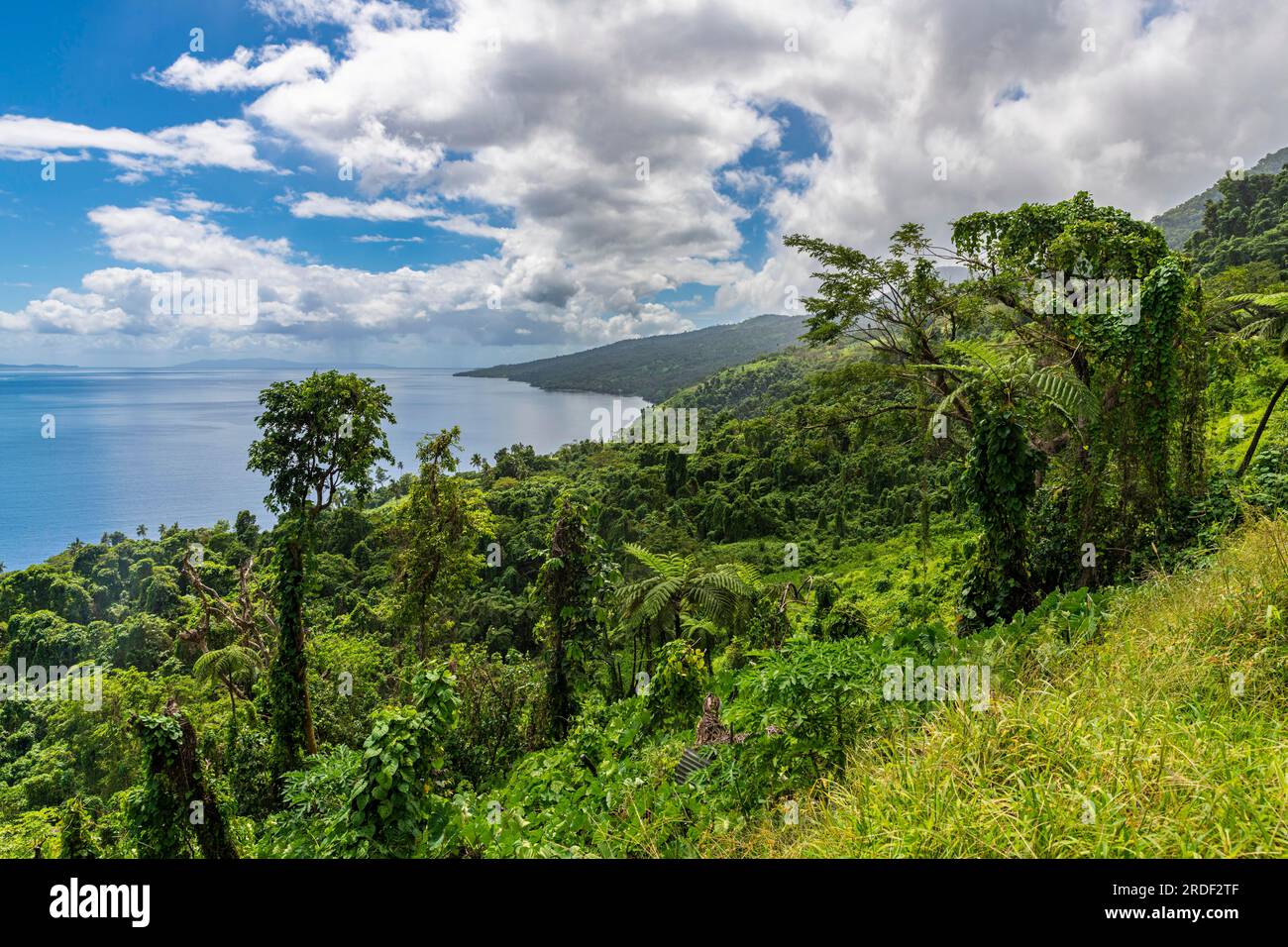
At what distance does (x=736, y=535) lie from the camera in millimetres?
37219

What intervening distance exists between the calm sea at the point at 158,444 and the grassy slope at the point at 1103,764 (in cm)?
1844

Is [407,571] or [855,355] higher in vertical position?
[855,355]

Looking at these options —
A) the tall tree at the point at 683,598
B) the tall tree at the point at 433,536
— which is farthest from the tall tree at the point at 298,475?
the tall tree at the point at 683,598

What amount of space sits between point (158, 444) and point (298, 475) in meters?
84.3

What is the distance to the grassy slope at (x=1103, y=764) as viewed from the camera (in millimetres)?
2338

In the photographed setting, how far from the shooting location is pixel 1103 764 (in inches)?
104

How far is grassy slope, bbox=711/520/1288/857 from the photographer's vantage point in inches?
92.0

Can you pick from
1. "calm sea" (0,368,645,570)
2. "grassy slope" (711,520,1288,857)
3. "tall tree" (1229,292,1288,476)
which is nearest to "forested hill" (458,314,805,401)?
"calm sea" (0,368,645,570)

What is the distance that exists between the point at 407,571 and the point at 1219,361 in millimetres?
16237

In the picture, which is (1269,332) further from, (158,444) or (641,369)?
(641,369)

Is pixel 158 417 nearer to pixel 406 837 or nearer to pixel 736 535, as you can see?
pixel 736 535

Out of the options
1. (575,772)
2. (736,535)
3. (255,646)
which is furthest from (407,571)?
(736,535)

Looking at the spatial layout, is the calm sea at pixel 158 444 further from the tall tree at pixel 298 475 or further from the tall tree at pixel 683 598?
the tall tree at pixel 683 598

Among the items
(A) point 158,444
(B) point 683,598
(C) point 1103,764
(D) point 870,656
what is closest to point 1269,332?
(B) point 683,598
